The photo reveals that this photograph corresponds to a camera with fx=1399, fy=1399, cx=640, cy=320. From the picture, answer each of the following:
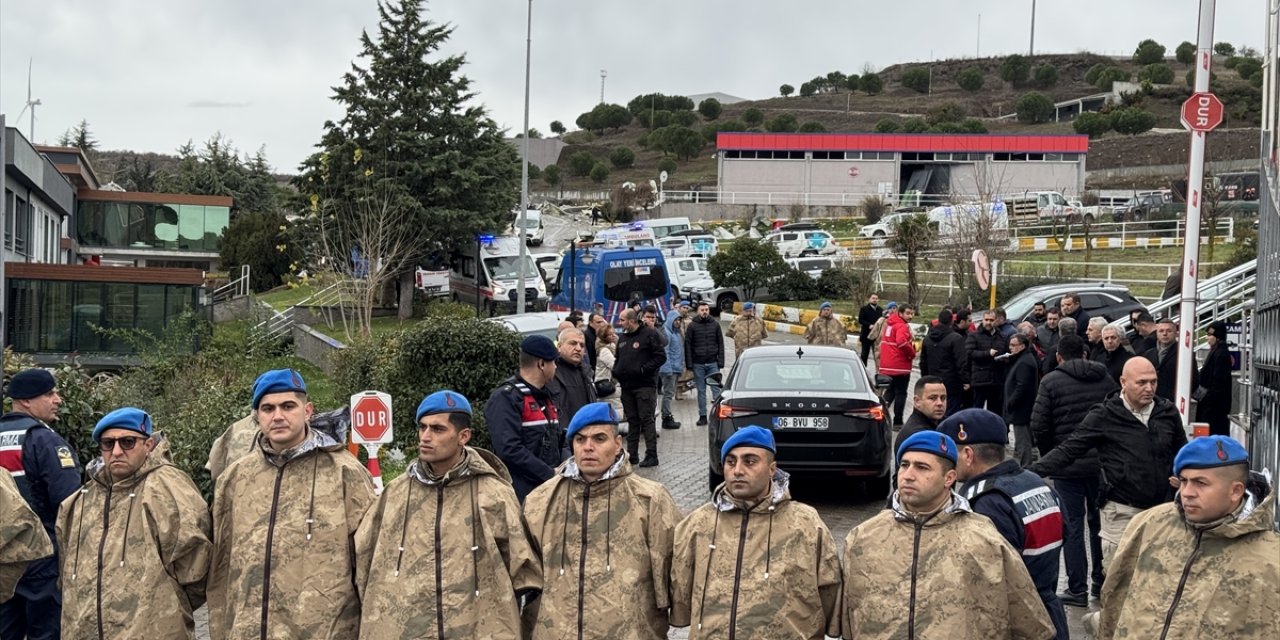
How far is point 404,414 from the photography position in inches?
599

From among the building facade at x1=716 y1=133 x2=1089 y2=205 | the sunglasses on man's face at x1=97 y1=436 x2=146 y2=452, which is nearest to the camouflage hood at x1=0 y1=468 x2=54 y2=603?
the sunglasses on man's face at x1=97 y1=436 x2=146 y2=452

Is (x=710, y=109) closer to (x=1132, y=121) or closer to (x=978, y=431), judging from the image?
(x=1132, y=121)

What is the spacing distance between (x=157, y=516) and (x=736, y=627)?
8.67ft

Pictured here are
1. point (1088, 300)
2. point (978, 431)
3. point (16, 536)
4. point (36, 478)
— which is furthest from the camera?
point (1088, 300)

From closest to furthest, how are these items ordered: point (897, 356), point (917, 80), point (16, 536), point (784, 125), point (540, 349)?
point (16, 536), point (540, 349), point (897, 356), point (784, 125), point (917, 80)

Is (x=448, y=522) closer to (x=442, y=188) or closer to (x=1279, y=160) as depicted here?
(x=1279, y=160)

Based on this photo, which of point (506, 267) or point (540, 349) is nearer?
point (540, 349)

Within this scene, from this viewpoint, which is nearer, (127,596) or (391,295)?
(127,596)

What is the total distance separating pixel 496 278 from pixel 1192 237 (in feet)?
92.5

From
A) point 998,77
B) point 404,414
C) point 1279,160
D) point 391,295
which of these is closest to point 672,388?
point 404,414

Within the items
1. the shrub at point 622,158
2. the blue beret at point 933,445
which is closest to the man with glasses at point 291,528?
the blue beret at point 933,445

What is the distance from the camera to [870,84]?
146375 millimetres

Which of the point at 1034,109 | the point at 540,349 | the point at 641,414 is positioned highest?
the point at 1034,109

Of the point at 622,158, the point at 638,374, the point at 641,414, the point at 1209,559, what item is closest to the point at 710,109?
the point at 622,158
